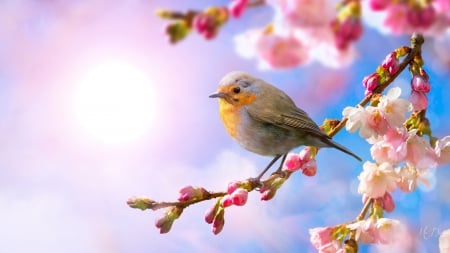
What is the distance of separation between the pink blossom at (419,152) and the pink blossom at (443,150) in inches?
1.0

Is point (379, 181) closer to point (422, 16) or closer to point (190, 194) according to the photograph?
point (190, 194)

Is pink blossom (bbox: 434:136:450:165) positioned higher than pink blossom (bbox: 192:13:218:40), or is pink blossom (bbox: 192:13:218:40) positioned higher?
pink blossom (bbox: 434:136:450:165)

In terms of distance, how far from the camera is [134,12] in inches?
40.6

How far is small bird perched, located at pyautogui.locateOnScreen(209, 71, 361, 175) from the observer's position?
0.75m

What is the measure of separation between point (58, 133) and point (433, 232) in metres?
0.58

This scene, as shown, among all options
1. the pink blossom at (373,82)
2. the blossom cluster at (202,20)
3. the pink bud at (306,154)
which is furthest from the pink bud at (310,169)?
the blossom cluster at (202,20)

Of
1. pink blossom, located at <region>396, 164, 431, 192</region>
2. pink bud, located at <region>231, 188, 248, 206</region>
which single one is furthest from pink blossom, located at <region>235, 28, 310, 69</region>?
pink blossom, located at <region>396, 164, 431, 192</region>

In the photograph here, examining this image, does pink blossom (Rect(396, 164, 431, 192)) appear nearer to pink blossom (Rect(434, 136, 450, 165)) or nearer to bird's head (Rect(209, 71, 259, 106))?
pink blossom (Rect(434, 136, 450, 165))

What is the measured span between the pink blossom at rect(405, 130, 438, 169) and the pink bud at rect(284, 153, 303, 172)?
0.38ft

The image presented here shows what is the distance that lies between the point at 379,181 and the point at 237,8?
1.07ft

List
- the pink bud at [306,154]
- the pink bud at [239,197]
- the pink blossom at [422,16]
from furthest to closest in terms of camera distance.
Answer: the pink bud at [306,154]
the pink bud at [239,197]
the pink blossom at [422,16]

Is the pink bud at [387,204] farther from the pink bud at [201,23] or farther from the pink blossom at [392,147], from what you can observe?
the pink bud at [201,23]

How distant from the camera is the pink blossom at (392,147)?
0.67 m

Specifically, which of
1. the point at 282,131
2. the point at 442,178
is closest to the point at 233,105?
the point at 282,131
